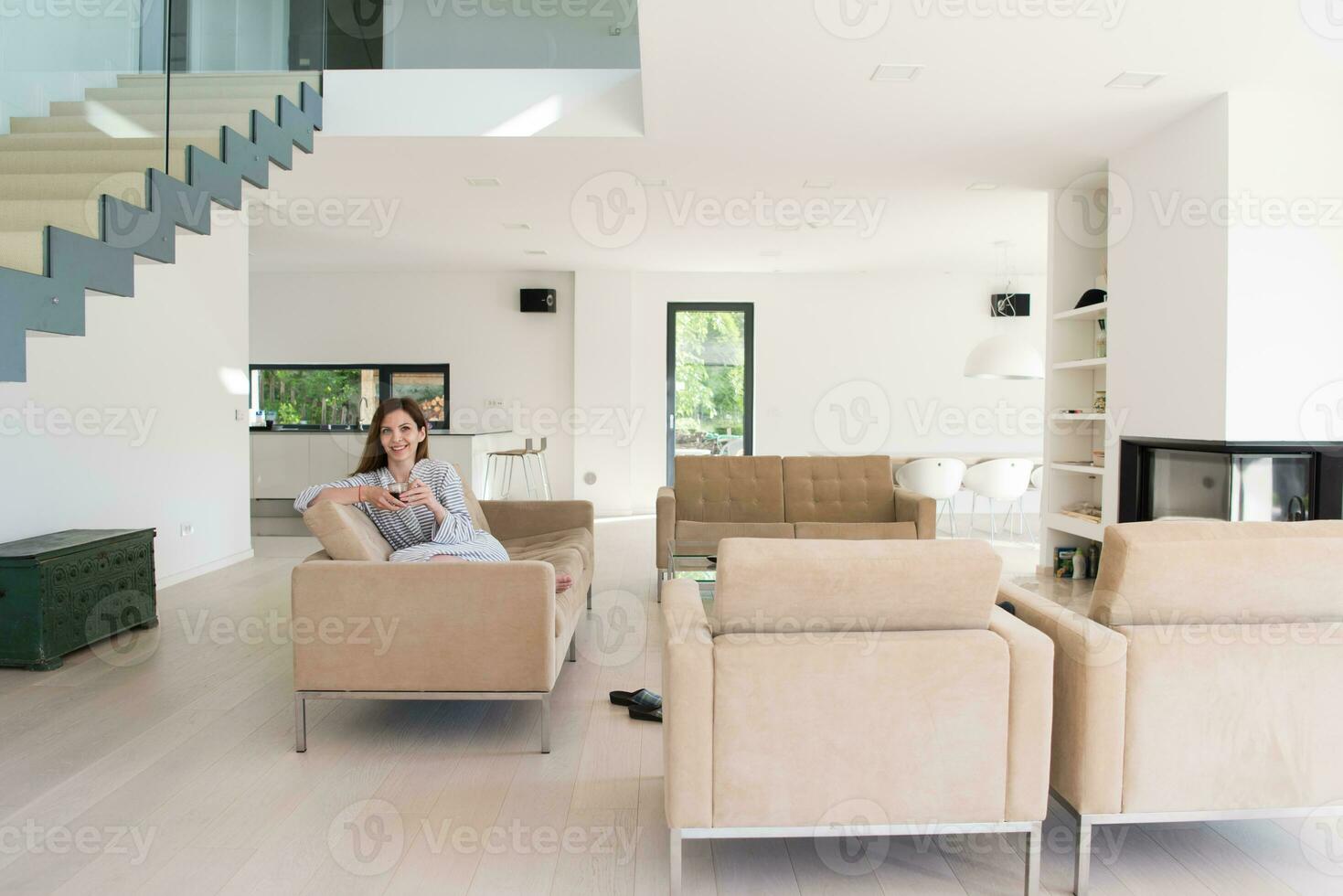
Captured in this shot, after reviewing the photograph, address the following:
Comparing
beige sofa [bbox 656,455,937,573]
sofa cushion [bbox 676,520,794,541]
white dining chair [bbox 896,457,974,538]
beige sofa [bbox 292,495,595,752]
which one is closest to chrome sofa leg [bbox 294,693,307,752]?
beige sofa [bbox 292,495,595,752]

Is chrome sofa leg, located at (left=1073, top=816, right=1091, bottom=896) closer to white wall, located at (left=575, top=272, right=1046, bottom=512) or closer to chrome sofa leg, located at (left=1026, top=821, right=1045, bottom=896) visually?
chrome sofa leg, located at (left=1026, top=821, right=1045, bottom=896)

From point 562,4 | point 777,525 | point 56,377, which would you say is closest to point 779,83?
point 562,4

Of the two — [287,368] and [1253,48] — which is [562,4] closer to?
[1253,48]

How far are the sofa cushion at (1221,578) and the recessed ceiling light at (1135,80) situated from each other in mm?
2947

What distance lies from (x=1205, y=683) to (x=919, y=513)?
3.68 meters

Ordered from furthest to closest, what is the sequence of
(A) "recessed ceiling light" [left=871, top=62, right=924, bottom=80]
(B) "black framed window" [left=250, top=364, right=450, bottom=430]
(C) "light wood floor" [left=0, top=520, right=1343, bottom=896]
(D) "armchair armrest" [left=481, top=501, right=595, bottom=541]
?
(B) "black framed window" [left=250, top=364, right=450, bottom=430] < (D) "armchair armrest" [left=481, top=501, right=595, bottom=541] < (A) "recessed ceiling light" [left=871, top=62, right=924, bottom=80] < (C) "light wood floor" [left=0, top=520, right=1343, bottom=896]

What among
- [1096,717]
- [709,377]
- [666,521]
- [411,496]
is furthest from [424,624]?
[709,377]

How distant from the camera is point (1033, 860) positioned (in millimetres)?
2100

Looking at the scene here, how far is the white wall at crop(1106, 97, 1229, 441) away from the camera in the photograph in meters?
4.62

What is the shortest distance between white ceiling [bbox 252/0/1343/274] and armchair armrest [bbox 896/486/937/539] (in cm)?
218

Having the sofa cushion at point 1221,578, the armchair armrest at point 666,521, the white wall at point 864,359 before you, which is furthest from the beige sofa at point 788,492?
the white wall at point 864,359

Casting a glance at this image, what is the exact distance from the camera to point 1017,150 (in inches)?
219

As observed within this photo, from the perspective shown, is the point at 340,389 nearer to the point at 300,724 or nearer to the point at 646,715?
the point at 300,724

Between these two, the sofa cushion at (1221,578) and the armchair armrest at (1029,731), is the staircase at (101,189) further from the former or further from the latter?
the sofa cushion at (1221,578)
